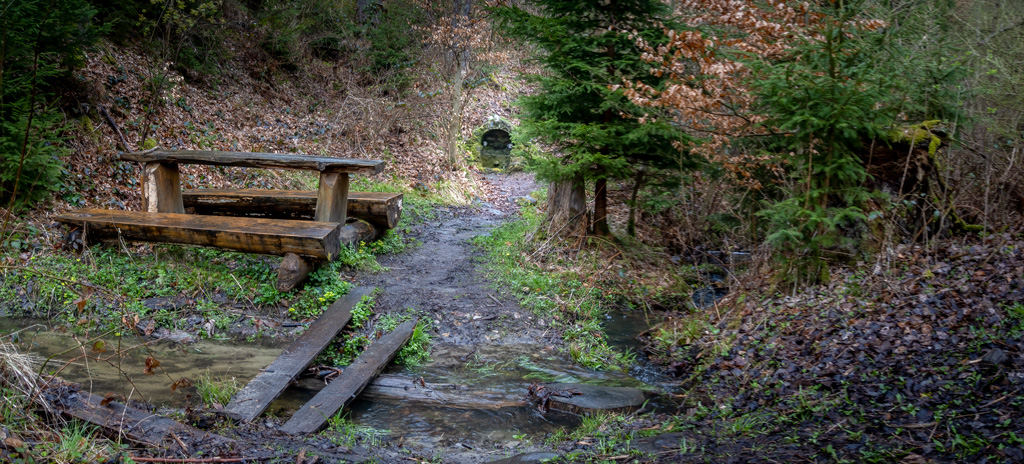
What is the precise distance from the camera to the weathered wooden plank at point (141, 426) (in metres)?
3.54

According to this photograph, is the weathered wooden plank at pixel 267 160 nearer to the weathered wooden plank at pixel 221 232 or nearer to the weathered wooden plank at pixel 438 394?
the weathered wooden plank at pixel 221 232

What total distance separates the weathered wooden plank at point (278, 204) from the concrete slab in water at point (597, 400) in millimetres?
4459

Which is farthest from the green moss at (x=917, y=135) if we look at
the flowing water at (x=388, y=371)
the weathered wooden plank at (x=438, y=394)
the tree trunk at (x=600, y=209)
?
the weathered wooden plank at (x=438, y=394)

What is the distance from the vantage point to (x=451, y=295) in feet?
24.9

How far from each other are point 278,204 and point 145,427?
211 inches

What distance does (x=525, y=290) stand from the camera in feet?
25.7

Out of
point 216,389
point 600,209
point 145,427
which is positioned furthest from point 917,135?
point 145,427

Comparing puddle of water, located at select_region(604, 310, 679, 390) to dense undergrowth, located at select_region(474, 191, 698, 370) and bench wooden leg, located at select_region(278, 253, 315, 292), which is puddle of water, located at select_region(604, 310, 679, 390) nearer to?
dense undergrowth, located at select_region(474, 191, 698, 370)

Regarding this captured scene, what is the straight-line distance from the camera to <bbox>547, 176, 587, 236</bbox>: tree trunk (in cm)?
897

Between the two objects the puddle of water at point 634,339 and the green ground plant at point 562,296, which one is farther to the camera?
the green ground plant at point 562,296

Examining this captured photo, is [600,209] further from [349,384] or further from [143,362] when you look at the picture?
[143,362]

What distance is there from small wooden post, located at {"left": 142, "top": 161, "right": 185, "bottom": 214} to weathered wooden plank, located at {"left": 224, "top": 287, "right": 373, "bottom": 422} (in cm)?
323

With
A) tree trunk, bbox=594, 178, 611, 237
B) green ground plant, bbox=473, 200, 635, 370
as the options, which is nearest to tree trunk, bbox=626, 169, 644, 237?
tree trunk, bbox=594, 178, 611, 237

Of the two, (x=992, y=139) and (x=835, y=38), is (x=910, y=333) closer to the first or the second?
(x=835, y=38)
